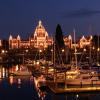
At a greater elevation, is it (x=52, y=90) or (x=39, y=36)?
(x=39, y=36)

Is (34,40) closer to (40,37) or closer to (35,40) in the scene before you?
(35,40)

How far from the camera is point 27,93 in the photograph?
3061 cm

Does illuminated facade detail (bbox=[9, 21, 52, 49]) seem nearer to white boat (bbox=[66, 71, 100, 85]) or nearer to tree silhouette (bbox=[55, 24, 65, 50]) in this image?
tree silhouette (bbox=[55, 24, 65, 50])

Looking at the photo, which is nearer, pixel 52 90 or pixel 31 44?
pixel 52 90

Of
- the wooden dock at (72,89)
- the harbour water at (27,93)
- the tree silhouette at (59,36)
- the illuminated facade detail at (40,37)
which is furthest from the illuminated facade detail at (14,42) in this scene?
the wooden dock at (72,89)

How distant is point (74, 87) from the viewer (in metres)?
27.9

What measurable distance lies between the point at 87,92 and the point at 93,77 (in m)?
1.90

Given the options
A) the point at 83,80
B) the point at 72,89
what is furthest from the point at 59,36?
the point at 72,89

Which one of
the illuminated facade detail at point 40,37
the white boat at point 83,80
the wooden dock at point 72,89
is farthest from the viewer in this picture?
the illuminated facade detail at point 40,37

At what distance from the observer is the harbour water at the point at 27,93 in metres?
26.8

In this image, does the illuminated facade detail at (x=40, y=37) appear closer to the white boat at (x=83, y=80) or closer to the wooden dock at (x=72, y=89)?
the white boat at (x=83, y=80)

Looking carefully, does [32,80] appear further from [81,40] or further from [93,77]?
[81,40]

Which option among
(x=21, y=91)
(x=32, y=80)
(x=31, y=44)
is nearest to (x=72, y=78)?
(x=21, y=91)

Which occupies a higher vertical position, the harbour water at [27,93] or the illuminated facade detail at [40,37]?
the illuminated facade detail at [40,37]
